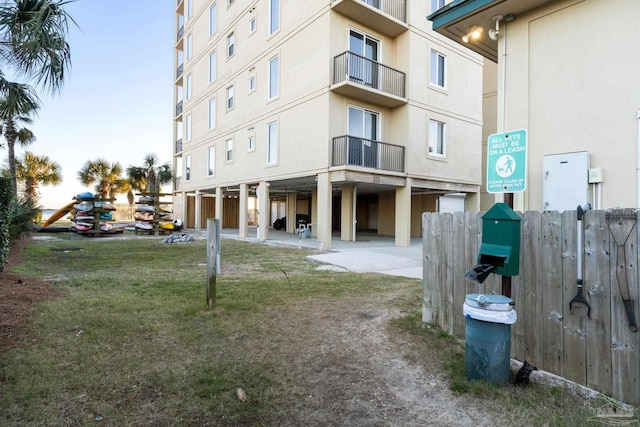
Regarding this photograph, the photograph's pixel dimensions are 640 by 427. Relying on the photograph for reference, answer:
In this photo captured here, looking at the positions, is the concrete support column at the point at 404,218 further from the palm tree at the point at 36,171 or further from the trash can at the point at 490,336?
the palm tree at the point at 36,171

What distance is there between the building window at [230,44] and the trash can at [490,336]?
70.4ft

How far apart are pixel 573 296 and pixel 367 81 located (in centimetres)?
1332

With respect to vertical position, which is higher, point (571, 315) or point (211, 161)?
point (211, 161)

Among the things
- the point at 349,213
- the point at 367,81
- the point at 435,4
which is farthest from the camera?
the point at 349,213

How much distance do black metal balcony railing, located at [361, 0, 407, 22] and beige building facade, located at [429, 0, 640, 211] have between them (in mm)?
9853

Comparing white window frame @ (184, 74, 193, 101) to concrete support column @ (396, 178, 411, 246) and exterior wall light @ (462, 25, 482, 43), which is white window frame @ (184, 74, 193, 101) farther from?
exterior wall light @ (462, 25, 482, 43)

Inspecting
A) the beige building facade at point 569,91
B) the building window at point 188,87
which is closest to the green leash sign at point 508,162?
the beige building facade at point 569,91

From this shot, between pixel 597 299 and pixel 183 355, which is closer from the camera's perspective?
pixel 597 299

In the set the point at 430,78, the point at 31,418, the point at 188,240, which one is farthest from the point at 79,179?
the point at 31,418

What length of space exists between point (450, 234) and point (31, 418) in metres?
4.38

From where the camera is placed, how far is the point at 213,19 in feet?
78.1

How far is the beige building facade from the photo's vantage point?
5.01 meters

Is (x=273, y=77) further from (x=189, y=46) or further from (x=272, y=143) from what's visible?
(x=189, y=46)

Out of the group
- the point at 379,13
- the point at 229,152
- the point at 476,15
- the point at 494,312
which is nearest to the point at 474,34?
the point at 476,15
